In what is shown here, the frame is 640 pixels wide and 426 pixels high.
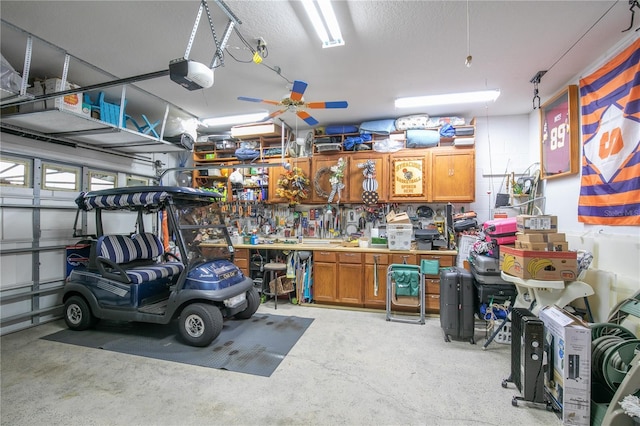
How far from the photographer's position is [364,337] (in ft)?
11.4

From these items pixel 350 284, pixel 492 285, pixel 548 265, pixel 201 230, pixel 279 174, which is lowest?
pixel 350 284

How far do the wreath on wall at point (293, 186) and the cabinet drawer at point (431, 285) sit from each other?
255cm

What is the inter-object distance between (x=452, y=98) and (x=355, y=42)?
1.85m

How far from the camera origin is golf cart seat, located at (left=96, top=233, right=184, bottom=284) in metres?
3.43

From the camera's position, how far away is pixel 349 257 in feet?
14.7

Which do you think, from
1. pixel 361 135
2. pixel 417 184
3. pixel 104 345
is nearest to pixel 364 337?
pixel 417 184

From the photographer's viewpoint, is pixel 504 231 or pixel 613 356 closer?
pixel 613 356

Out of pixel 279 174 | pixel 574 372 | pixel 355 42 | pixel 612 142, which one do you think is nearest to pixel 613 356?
pixel 574 372

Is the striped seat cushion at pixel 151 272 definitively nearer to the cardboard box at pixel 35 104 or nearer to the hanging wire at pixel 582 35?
the cardboard box at pixel 35 104

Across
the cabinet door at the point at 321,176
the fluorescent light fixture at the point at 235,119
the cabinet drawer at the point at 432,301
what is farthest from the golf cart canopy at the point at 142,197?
the cabinet drawer at the point at 432,301

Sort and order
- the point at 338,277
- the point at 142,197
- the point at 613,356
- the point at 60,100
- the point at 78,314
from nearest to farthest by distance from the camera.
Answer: the point at 613,356
the point at 60,100
the point at 142,197
the point at 78,314
the point at 338,277

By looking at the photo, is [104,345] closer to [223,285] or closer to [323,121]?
[223,285]

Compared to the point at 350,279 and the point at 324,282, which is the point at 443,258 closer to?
Result: the point at 350,279

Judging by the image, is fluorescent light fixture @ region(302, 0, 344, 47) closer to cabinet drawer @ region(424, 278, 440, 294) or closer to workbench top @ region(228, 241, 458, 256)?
workbench top @ region(228, 241, 458, 256)
